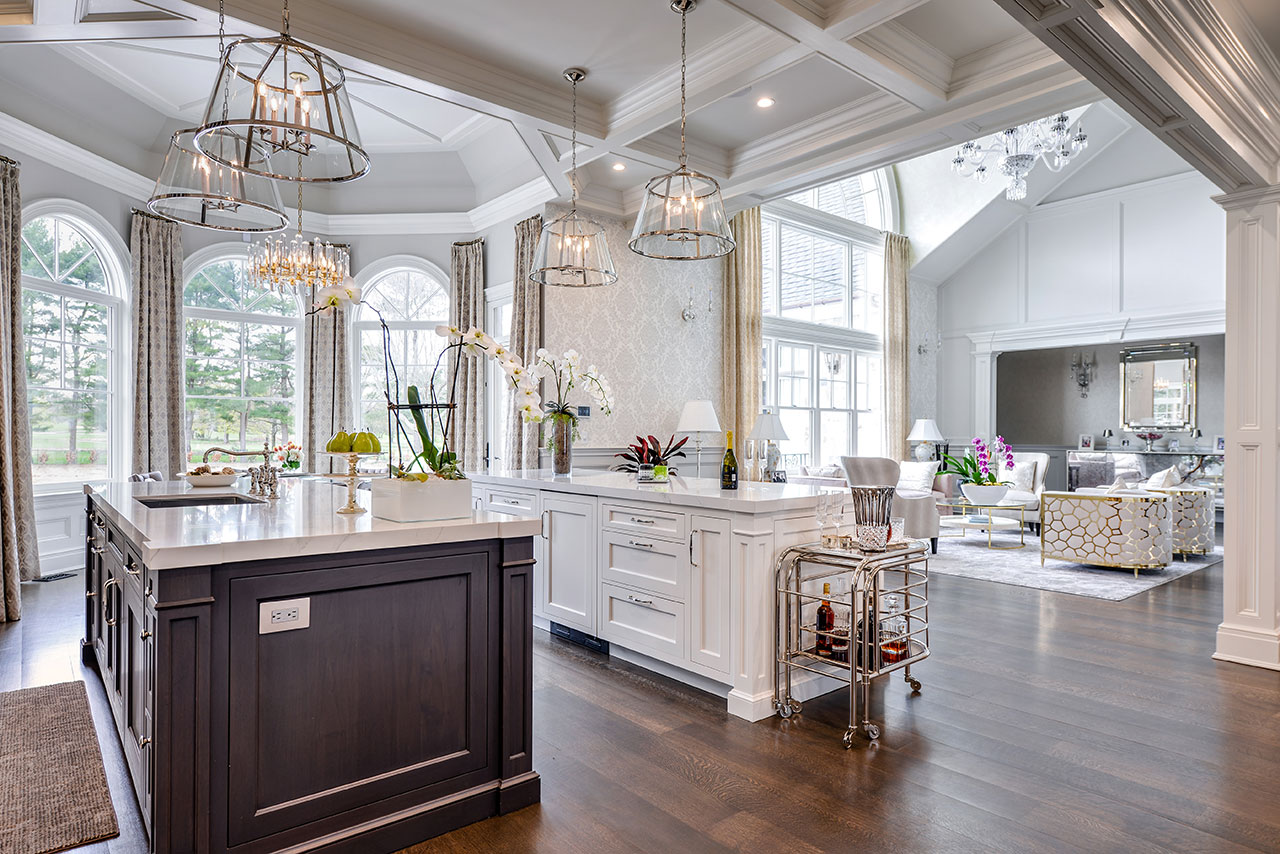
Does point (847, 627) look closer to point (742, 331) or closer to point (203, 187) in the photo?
point (203, 187)

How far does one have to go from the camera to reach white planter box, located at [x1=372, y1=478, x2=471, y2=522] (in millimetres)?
2287

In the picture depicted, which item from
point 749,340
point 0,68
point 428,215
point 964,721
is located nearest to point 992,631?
point 964,721

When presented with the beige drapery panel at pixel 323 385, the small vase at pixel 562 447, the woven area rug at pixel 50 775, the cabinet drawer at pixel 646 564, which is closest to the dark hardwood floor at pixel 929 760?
the woven area rug at pixel 50 775

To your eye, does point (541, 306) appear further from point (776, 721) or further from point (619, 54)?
point (776, 721)

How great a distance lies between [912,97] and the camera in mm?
4703

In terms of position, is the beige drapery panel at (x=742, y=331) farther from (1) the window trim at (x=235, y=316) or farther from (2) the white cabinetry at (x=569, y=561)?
(1) the window trim at (x=235, y=316)

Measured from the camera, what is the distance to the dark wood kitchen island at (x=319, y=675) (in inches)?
73.1

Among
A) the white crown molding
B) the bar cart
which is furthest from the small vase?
the white crown molding

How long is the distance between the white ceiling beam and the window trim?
18.5 ft

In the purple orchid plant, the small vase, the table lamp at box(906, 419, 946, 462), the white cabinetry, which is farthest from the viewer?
the table lamp at box(906, 419, 946, 462)

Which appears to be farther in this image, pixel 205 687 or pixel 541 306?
pixel 541 306

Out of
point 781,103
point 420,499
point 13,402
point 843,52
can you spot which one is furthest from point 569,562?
point 13,402

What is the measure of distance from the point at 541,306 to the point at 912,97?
348 centimetres

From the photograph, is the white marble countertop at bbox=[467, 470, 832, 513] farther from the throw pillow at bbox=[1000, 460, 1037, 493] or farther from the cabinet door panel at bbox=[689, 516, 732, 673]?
the throw pillow at bbox=[1000, 460, 1037, 493]
